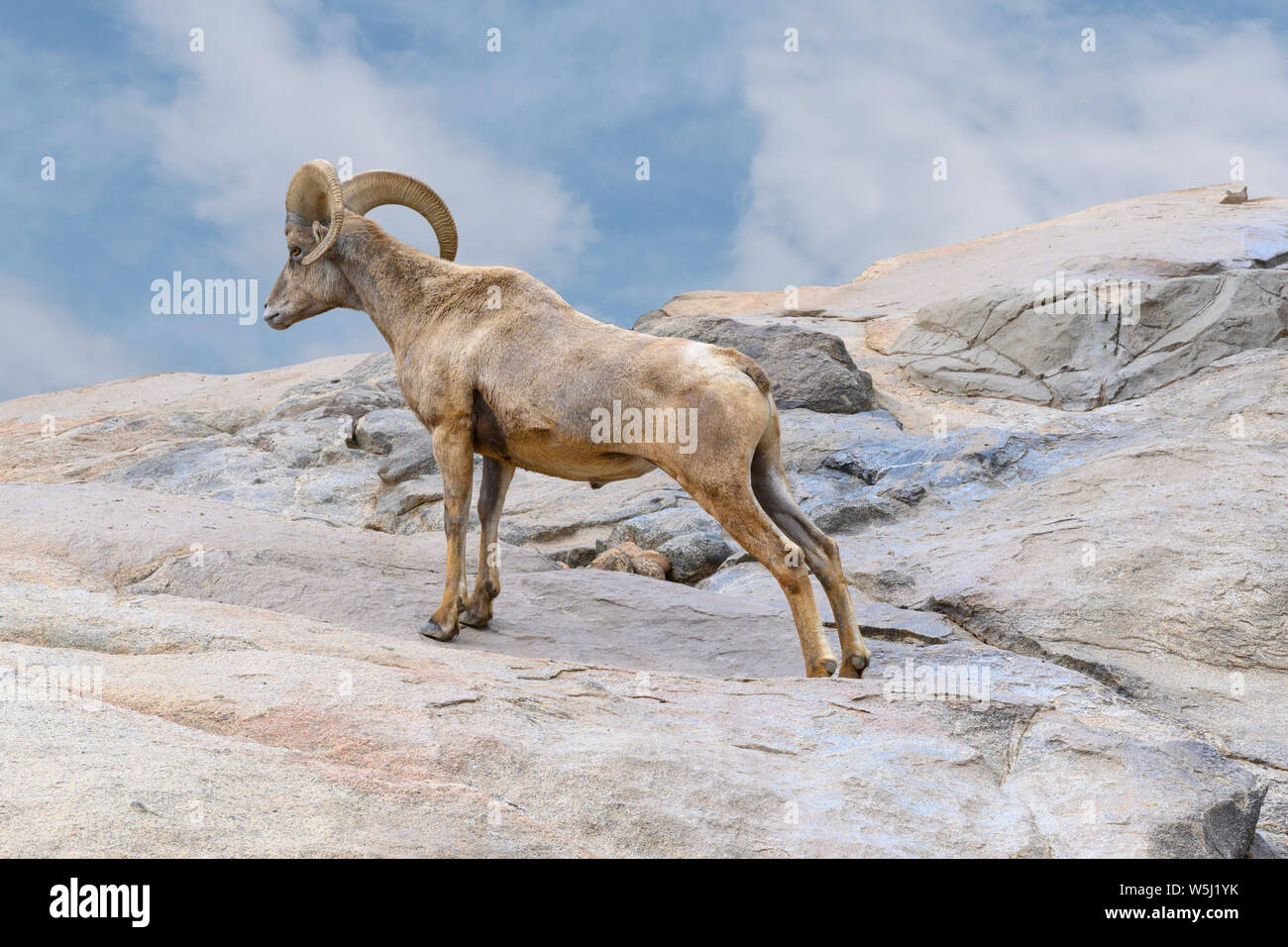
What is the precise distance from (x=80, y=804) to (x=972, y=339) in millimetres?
19956

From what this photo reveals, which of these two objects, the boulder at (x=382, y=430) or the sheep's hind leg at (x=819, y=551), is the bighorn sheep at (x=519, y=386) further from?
the boulder at (x=382, y=430)

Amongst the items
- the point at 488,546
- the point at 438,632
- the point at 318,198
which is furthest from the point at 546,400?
the point at 318,198

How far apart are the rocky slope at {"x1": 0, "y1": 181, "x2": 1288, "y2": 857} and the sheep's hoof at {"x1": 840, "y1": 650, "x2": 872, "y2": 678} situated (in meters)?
0.16

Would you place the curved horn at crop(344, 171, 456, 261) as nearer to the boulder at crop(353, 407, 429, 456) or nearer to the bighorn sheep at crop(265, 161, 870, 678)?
the bighorn sheep at crop(265, 161, 870, 678)

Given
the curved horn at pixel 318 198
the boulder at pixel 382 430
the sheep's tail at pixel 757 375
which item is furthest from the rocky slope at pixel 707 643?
the curved horn at pixel 318 198

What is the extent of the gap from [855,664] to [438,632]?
294cm

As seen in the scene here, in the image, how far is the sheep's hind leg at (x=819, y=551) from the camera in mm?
7426

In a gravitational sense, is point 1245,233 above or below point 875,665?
above

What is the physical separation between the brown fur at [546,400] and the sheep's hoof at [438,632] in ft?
0.06

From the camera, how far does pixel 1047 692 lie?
21.0 ft

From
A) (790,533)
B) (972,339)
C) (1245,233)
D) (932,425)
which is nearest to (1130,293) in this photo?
(972,339)

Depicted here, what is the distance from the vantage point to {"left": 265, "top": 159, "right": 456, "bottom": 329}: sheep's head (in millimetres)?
9625

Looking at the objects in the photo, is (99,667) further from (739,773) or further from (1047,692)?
(1047,692)

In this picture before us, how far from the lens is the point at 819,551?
25.4 feet
